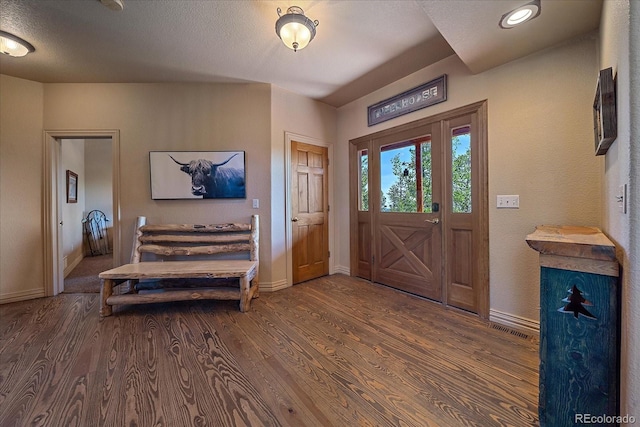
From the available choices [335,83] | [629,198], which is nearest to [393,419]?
[629,198]

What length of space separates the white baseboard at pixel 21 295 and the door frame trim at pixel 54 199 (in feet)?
0.21

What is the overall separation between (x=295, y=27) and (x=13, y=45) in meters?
2.62

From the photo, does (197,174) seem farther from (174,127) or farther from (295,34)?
(295,34)

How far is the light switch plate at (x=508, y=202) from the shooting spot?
2170mm

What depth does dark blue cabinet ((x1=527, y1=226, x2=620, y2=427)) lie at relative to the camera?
1.07m

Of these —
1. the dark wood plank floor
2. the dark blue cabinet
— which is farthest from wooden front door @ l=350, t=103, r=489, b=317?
the dark blue cabinet

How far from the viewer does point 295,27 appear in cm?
191

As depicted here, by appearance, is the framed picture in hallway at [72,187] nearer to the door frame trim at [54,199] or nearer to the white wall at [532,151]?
the door frame trim at [54,199]

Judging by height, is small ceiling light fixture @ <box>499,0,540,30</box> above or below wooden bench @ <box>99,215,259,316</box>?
above

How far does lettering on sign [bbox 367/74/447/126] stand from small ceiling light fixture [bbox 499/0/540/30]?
85 cm

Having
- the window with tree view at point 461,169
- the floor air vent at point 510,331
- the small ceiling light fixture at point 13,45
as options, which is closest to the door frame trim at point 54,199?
the small ceiling light fixture at point 13,45

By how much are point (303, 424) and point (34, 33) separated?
370 centimetres

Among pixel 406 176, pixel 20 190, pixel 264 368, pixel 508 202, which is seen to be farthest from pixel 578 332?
pixel 20 190

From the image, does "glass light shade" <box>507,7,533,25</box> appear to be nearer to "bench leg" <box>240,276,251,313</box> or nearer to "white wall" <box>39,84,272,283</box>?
"white wall" <box>39,84,272,283</box>
